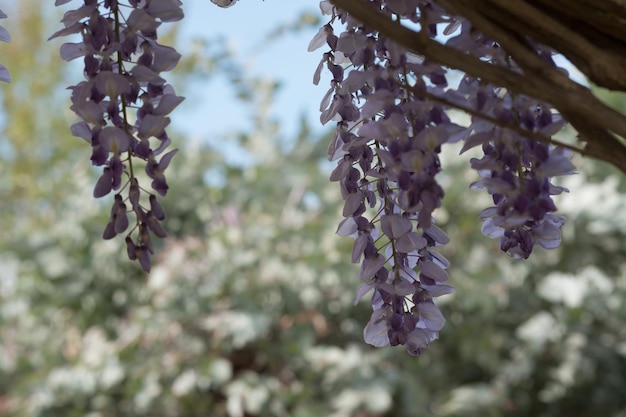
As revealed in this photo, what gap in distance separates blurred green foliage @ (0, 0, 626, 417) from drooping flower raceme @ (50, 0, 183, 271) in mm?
1734

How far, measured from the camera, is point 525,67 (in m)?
0.39

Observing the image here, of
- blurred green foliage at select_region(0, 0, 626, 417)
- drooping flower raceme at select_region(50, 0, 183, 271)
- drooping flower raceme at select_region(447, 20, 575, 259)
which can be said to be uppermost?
blurred green foliage at select_region(0, 0, 626, 417)

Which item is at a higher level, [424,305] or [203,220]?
[203,220]

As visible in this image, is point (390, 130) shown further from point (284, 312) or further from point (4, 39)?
point (284, 312)

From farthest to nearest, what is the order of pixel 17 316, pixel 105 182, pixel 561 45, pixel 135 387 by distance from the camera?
pixel 17 316, pixel 135 387, pixel 105 182, pixel 561 45

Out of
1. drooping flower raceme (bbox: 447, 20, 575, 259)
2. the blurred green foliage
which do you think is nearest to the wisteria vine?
drooping flower raceme (bbox: 447, 20, 575, 259)

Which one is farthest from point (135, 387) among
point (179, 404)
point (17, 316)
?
point (17, 316)

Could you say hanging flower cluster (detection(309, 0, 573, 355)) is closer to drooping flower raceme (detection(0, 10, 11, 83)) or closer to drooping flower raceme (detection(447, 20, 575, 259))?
drooping flower raceme (detection(447, 20, 575, 259))

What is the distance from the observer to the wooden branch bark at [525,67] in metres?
0.38

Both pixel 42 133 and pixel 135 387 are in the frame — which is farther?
pixel 42 133

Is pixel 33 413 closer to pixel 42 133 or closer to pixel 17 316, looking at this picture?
pixel 17 316

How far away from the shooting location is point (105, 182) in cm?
51

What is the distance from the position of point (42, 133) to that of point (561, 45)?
716 centimetres

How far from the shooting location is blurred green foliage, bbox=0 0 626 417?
89.7 inches
